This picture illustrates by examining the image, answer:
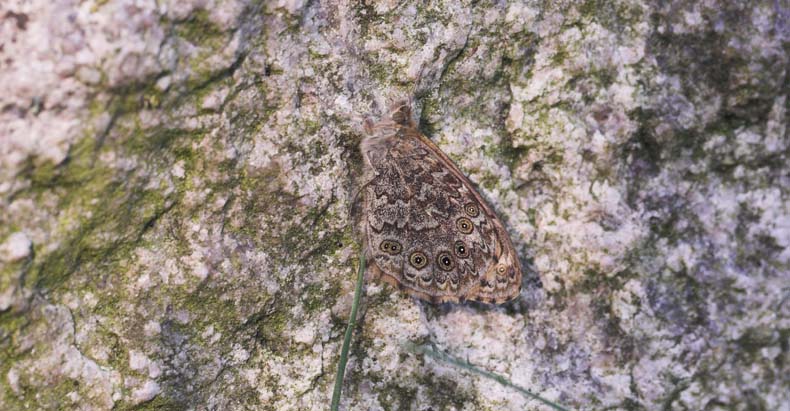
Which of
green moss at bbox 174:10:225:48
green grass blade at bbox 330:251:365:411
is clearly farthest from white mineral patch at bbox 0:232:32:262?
green grass blade at bbox 330:251:365:411

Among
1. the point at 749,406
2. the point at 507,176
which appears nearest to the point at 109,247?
the point at 507,176

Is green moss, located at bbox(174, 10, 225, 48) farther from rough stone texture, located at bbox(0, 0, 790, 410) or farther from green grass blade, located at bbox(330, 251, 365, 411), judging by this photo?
green grass blade, located at bbox(330, 251, 365, 411)

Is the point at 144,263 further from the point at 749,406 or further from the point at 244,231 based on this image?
the point at 749,406

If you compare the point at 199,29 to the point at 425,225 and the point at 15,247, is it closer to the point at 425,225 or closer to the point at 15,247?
the point at 15,247

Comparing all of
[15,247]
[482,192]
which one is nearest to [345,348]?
[482,192]

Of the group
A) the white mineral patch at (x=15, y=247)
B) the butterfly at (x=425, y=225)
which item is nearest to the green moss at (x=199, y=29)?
the butterfly at (x=425, y=225)

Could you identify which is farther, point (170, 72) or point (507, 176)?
point (507, 176)
